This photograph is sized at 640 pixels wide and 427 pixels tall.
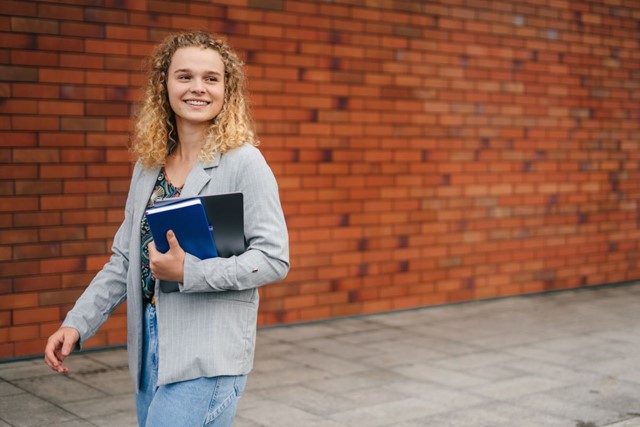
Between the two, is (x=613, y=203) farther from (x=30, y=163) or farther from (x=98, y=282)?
(x=98, y=282)

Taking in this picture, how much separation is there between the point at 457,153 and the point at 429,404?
3673 mm

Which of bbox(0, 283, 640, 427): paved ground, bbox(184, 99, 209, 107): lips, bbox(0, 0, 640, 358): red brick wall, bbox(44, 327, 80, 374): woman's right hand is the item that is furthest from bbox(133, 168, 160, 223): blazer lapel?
bbox(0, 0, 640, 358): red brick wall

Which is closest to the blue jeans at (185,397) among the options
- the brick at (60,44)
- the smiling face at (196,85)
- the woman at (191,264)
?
the woman at (191,264)

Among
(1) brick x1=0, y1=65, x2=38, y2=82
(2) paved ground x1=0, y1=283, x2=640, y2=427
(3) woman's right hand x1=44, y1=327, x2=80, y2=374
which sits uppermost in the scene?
(1) brick x1=0, y1=65, x2=38, y2=82

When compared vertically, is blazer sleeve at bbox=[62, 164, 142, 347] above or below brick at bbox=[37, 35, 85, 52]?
below

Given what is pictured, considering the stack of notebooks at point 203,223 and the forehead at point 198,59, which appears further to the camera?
the forehead at point 198,59

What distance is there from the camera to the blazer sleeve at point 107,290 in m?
3.02

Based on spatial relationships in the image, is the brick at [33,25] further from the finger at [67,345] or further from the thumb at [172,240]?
the thumb at [172,240]

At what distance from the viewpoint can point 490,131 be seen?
911cm

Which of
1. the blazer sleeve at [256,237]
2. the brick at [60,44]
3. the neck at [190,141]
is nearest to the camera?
the blazer sleeve at [256,237]

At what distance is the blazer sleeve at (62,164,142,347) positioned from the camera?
302 centimetres

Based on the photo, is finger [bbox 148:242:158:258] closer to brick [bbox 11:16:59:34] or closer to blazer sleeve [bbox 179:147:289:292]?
blazer sleeve [bbox 179:147:289:292]

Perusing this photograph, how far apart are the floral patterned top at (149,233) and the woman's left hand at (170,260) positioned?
0.19 m

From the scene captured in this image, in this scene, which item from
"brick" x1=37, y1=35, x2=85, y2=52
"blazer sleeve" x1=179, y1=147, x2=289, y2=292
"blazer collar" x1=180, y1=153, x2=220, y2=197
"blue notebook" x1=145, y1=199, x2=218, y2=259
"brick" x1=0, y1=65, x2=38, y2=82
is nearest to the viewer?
"blue notebook" x1=145, y1=199, x2=218, y2=259
